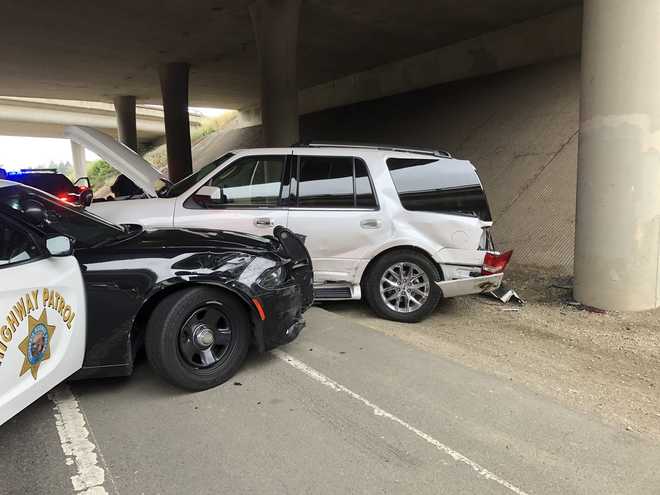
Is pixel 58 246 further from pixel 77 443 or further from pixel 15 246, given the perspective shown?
pixel 77 443

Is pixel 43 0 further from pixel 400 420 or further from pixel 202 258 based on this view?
pixel 400 420

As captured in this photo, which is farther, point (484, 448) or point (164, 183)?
point (164, 183)

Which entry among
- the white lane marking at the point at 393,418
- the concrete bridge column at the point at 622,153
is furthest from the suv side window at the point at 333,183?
the concrete bridge column at the point at 622,153

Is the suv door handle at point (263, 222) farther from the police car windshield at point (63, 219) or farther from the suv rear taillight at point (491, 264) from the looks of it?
the suv rear taillight at point (491, 264)

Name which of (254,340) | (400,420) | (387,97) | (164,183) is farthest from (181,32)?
(400,420)

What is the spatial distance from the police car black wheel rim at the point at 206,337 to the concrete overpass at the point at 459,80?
459cm

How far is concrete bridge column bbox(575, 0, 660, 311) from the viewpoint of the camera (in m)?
5.78

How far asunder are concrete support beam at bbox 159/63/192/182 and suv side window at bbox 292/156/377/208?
16.9 meters

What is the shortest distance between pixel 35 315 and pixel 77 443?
832mm

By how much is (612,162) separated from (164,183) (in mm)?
5328

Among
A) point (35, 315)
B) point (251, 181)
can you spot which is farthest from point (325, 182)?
point (35, 315)

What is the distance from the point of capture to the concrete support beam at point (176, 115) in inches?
819

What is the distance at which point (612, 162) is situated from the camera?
19.5ft

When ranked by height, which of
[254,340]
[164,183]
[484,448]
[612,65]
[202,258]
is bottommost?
[484,448]
